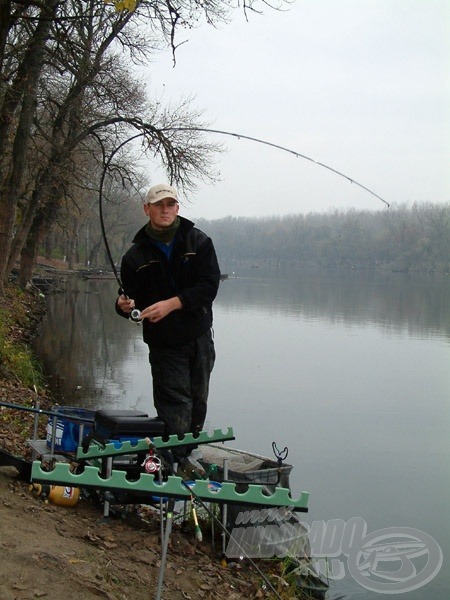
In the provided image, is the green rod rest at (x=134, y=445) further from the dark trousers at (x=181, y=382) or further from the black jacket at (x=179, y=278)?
the black jacket at (x=179, y=278)

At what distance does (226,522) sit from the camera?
4.74 metres

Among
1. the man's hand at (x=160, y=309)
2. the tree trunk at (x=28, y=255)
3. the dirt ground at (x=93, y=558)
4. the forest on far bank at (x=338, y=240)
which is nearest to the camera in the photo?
the dirt ground at (x=93, y=558)

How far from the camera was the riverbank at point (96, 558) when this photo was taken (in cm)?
324

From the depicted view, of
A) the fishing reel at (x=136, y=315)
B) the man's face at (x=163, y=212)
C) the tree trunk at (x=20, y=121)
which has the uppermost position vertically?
the tree trunk at (x=20, y=121)

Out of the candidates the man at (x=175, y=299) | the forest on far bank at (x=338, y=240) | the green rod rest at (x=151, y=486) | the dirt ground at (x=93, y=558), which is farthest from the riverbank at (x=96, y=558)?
the forest on far bank at (x=338, y=240)

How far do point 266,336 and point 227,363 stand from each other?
5.53 m

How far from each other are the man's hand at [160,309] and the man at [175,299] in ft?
0.05

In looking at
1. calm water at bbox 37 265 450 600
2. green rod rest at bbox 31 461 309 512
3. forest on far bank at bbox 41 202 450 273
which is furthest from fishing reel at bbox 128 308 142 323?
forest on far bank at bbox 41 202 450 273

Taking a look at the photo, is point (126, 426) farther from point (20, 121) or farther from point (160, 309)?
point (20, 121)

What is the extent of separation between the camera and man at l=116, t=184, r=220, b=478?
190 inches

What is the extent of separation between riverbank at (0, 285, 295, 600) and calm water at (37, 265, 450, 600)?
1376mm

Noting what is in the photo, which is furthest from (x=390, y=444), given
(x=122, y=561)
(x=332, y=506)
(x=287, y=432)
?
(x=122, y=561)

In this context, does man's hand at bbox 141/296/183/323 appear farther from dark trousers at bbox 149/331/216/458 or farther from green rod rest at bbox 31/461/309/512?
green rod rest at bbox 31/461/309/512

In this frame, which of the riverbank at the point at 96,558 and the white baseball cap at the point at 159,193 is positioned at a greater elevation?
the white baseball cap at the point at 159,193
